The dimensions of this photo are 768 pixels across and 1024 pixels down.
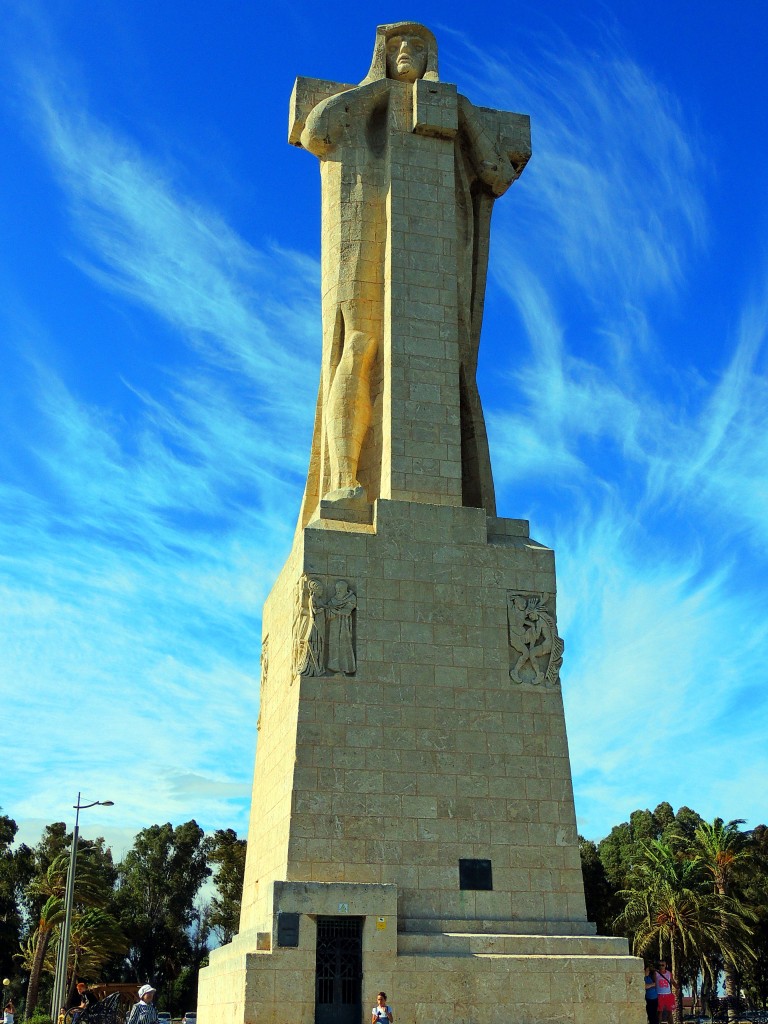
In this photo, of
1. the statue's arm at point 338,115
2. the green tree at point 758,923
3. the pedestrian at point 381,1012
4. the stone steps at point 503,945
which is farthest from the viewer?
the green tree at point 758,923

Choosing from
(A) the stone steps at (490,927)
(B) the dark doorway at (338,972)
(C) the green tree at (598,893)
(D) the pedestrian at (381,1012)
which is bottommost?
(D) the pedestrian at (381,1012)

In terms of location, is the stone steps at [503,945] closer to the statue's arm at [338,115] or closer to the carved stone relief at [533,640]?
the carved stone relief at [533,640]

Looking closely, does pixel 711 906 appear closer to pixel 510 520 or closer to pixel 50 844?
pixel 510 520

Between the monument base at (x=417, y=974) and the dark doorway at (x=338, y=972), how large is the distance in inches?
1.2

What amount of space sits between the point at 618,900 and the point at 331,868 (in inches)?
1254

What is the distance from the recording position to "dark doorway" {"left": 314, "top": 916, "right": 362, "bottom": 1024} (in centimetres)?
1325

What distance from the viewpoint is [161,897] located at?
56.0m

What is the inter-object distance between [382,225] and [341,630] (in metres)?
7.03

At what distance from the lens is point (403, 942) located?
13680 millimetres

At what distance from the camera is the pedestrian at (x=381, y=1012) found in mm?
12234

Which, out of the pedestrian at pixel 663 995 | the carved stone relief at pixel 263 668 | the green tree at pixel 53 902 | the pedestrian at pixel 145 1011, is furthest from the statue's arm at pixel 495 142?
the green tree at pixel 53 902

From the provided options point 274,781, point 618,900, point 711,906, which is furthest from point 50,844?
point 274,781

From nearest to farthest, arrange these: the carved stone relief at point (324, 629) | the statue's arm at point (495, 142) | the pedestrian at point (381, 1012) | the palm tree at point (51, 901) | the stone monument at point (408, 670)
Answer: the pedestrian at point (381, 1012) → the stone monument at point (408, 670) → the carved stone relief at point (324, 629) → the statue's arm at point (495, 142) → the palm tree at point (51, 901)

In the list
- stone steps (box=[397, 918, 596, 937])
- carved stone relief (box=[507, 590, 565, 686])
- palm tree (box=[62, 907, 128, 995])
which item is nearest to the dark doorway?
stone steps (box=[397, 918, 596, 937])
